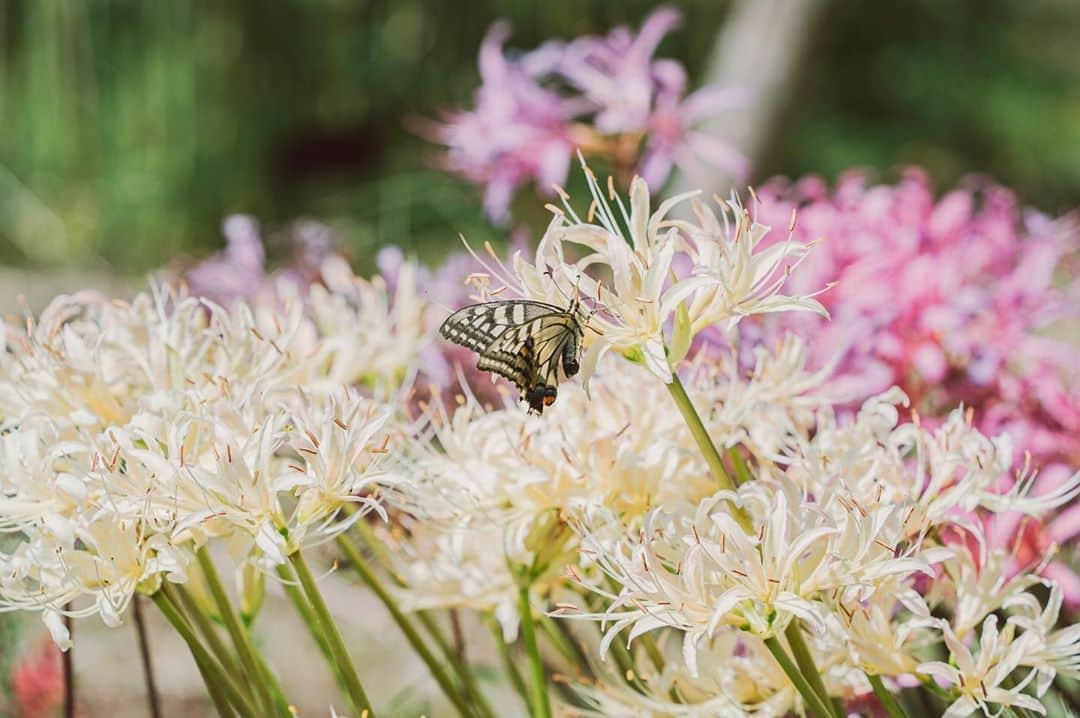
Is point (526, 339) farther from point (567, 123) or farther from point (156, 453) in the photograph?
point (567, 123)

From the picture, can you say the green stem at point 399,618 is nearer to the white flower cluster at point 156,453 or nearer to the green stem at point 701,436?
the white flower cluster at point 156,453

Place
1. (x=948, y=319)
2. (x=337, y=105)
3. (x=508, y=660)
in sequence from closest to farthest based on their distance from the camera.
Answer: (x=508, y=660), (x=948, y=319), (x=337, y=105)

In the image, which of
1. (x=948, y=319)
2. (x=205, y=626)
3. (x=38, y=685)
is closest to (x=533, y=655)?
(x=205, y=626)

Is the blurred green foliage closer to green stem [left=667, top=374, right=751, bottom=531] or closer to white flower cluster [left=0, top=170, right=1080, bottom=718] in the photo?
white flower cluster [left=0, top=170, right=1080, bottom=718]

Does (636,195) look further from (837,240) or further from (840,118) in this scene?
(840,118)

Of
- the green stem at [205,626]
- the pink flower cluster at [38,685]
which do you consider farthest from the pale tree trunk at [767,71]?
the green stem at [205,626]

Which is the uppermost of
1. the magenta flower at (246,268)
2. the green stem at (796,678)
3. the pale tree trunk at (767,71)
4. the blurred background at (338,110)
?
the blurred background at (338,110)

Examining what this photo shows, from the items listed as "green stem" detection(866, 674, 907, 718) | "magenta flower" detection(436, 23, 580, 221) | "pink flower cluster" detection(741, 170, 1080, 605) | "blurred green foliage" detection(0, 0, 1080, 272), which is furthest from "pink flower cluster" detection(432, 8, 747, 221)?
"blurred green foliage" detection(0, 0, 1080, 272)

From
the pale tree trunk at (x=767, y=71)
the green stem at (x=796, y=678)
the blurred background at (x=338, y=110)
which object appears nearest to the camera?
the green stem at (x=796, y=678)
